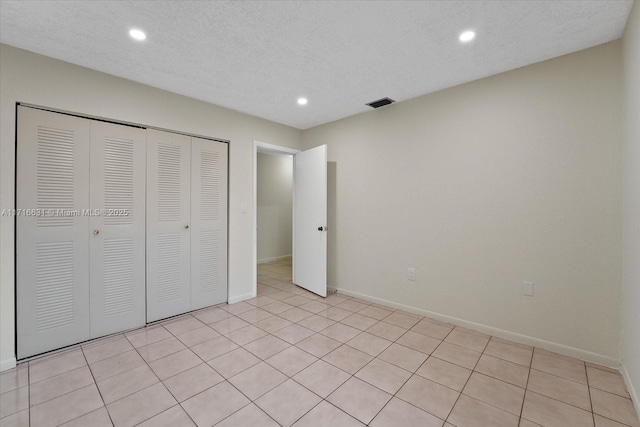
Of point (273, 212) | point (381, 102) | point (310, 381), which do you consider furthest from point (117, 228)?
point (273, 212)

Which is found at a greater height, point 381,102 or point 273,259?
point 381,102

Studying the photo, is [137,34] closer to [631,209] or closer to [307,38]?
[307,38]

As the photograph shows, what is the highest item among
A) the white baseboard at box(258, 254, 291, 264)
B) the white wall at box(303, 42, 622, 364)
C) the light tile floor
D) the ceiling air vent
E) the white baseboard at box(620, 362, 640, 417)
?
→ the ceiling air vent

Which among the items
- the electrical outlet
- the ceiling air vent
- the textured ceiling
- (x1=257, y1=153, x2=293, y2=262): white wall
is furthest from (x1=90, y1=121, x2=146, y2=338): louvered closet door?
the electrical outlet

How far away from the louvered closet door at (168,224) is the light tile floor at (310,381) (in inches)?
12.9

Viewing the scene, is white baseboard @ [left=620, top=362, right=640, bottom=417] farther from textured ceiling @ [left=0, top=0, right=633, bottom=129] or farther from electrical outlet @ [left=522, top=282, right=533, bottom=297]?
textured ceiling @ [left=0, top=0, right=633, bottom=129]

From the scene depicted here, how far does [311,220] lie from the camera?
407 centimetres

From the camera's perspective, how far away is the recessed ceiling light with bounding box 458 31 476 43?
2.00 m

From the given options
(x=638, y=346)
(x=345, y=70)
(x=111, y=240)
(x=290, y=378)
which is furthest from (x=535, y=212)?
(x=111, y=240)

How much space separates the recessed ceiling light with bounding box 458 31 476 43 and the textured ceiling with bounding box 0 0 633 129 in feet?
0.13

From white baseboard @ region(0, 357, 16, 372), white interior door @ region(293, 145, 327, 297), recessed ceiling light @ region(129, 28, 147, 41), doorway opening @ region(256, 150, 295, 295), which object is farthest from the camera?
doorway opening @ region(256, 150, 295, 295)

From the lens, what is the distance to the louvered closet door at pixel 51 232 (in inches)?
87.0

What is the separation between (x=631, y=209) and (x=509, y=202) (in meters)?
0.80

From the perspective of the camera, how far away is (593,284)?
2.19 meters
